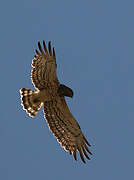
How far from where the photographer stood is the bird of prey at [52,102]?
14.7m

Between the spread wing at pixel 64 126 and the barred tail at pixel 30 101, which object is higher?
the barred tail at pixel 30 101

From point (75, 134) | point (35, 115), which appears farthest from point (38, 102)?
point (75, 134)

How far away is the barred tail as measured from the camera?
15.0m

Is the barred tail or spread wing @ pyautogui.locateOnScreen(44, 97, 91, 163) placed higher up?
the barred tail

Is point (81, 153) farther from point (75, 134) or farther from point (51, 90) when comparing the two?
point (51, 90)

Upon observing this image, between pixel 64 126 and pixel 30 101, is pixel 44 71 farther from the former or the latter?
pixel 64 126

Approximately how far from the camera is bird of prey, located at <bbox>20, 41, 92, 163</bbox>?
14688 millimetres

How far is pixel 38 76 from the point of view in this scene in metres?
14.7

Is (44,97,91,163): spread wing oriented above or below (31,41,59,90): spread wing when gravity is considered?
below

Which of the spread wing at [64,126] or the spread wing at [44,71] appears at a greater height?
the spread wing at [44,71]

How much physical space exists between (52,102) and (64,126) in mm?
818

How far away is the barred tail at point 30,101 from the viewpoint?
49.2ft

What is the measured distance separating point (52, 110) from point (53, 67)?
4.28 feet

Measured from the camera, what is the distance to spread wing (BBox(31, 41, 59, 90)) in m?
14.7
